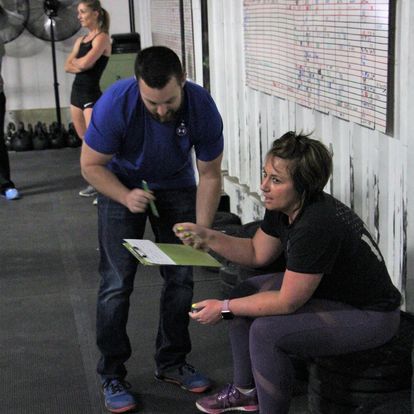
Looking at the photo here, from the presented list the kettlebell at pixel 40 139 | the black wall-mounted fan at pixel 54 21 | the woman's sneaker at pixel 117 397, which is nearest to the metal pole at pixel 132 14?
the black wall-mounted fan at pixel 54 21

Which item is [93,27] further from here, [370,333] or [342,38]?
[370,333]

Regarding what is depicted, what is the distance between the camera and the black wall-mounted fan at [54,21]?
7.45 meters

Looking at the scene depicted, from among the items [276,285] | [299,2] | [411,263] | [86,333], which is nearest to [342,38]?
[299,2]

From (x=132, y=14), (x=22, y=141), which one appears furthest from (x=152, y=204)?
(x=132, y=14)

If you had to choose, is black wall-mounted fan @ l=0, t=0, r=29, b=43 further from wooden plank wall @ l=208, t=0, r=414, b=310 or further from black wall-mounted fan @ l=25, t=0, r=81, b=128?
wooden plank wall @ l=208, t=0, r=414, b=310

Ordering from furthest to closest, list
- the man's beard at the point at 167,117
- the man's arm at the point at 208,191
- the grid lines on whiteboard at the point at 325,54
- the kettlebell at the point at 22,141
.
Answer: the kettlebell at the point at 22,141
the grid lines on whiteboard at the point at 325,54
the man's arm at the point at 208,191
the man's beard at the point at 167,117

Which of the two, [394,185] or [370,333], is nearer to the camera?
[370,333]

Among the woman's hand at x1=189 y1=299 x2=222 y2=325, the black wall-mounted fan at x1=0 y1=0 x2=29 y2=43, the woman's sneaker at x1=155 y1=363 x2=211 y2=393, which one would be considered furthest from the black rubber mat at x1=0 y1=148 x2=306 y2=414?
the black wall-mounted fan at x1=0 y1=0 x2=29 y2=43

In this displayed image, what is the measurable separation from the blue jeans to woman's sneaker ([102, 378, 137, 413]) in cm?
3

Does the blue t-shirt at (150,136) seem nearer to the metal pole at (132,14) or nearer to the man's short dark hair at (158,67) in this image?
the man's short dark hair at (158,67)

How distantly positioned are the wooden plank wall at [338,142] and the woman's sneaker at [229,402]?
0.68 meters

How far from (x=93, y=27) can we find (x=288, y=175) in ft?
11.5

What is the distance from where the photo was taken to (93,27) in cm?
532

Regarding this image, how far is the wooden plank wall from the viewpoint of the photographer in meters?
2.63
